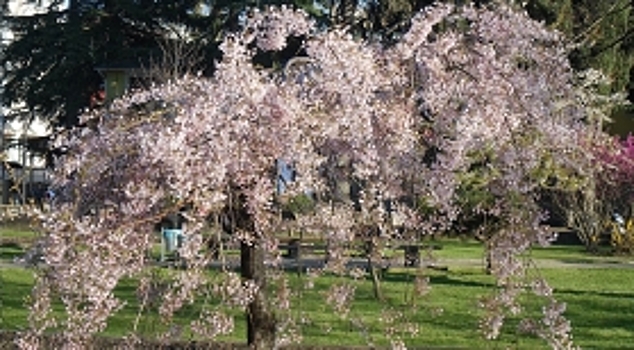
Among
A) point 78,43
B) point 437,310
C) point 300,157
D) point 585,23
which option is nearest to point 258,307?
point 437,310

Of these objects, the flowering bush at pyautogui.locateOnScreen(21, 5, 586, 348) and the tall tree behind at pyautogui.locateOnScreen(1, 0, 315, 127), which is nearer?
the flowering bush at pyautogui.locateOnScreen(21, 5, 586, 348)

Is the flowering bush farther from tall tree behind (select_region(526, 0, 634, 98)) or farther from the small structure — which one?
the small structure

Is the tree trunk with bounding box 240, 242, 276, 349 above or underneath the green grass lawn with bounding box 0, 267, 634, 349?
above

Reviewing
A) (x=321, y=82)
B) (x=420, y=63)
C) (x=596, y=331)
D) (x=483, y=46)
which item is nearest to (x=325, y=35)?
(x=321, y=82)

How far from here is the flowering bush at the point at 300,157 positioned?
4227 millimetres

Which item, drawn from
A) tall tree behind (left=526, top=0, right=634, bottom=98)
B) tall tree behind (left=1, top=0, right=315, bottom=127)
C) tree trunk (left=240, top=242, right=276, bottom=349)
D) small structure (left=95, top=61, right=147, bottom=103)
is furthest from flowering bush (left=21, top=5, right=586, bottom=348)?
tall tree behind (left=1, top=0, right=315, bottom=127)

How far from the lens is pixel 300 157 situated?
459 cm

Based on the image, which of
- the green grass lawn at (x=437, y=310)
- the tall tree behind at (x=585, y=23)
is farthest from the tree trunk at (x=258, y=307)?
the tall tree behind at (x=585, y=23)

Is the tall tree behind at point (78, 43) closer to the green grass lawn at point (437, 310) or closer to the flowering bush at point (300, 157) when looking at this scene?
the green grass lawn at point (437, 310)

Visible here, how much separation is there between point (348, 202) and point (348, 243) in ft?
0.89

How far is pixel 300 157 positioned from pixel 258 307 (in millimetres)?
1714

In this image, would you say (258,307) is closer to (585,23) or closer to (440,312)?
(440,312)

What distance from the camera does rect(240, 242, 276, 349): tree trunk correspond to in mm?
5725

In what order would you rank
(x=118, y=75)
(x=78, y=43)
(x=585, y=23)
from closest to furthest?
(x=585, y=23), (x=78, y=43), (x=118, y=75)
